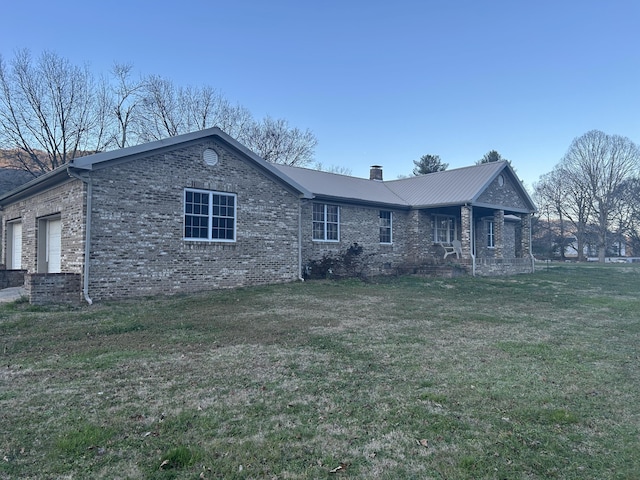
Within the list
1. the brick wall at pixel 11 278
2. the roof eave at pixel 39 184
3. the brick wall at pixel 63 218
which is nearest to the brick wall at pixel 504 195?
the brick wall at pixel 63 218

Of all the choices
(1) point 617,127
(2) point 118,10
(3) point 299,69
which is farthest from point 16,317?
(1) point 617,127

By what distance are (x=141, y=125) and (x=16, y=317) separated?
2938cm

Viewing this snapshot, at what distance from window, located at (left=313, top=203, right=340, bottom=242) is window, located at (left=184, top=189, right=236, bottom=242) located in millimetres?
4704

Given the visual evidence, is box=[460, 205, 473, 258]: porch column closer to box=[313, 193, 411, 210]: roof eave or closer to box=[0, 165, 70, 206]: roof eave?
box=[313, 193, 411, 210]: roof eave

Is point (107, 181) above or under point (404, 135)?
under

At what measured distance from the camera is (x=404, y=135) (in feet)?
86.1

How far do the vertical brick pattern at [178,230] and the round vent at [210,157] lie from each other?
0.41ft

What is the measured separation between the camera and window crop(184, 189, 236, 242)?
12.9 meters

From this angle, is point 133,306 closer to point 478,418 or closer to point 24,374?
point 24,374

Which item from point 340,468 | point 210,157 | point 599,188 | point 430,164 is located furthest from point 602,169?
point 340,468

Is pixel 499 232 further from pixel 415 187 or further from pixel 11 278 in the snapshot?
pixel 11 278

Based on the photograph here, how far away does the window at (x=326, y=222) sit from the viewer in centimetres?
1777

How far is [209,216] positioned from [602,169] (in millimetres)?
44374

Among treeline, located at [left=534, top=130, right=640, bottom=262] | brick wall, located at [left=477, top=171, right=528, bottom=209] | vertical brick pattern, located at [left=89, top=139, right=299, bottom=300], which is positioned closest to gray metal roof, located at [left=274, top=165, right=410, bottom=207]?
vertical brick pattern, located at [left=89, top=139, right=299, bottom=300]
